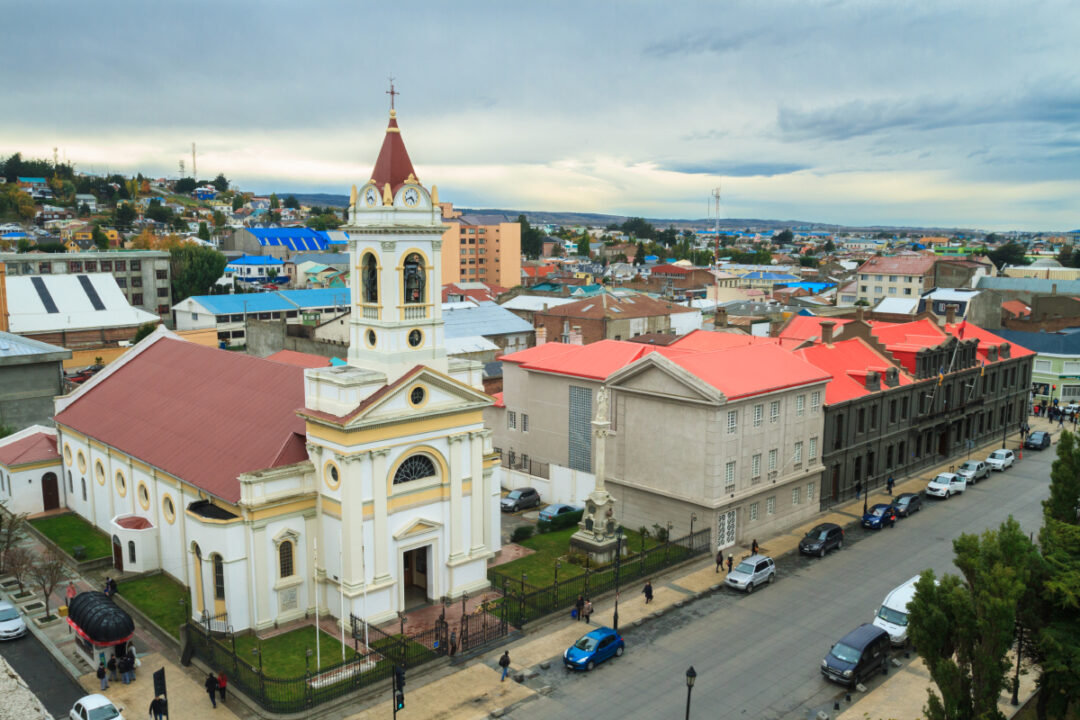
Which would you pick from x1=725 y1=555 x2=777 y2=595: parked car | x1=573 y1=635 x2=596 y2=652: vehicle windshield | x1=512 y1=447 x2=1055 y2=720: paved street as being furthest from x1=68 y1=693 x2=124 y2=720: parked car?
x1=725 y1=555 x2=777 y2=595: parked car

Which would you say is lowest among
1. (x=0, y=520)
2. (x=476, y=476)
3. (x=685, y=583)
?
(x=685, y=583)

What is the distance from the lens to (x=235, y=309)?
109312 mm

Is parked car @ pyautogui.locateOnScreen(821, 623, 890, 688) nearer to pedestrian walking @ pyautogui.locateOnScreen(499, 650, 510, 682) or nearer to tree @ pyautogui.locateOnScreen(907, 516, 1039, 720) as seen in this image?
tree @ pyautogui.locateOnScreen(907, 516, 1039, 720)

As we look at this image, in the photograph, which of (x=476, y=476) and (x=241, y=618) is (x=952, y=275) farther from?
(x=241, y=618)

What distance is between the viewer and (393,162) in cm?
3556

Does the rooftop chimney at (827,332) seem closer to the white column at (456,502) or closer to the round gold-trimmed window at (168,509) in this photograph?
the white column at (456,502)

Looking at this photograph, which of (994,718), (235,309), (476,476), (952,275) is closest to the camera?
(994,718)

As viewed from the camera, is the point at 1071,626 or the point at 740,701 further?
the point at 740,701

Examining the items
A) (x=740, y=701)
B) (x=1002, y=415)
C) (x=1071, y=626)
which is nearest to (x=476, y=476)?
(x=740, y=701)

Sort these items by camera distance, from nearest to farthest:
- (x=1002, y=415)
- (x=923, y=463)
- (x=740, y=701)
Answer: (x=740, y=701) → (x=923, y=463) → (x=1002, y=415)

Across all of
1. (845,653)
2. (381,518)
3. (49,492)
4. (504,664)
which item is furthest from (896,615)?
(49,492)

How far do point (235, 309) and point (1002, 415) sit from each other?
299 feet

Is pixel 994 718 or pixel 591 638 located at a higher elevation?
pixel 994 718

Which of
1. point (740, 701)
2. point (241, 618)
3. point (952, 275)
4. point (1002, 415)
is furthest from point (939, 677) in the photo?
point (952, 275)
